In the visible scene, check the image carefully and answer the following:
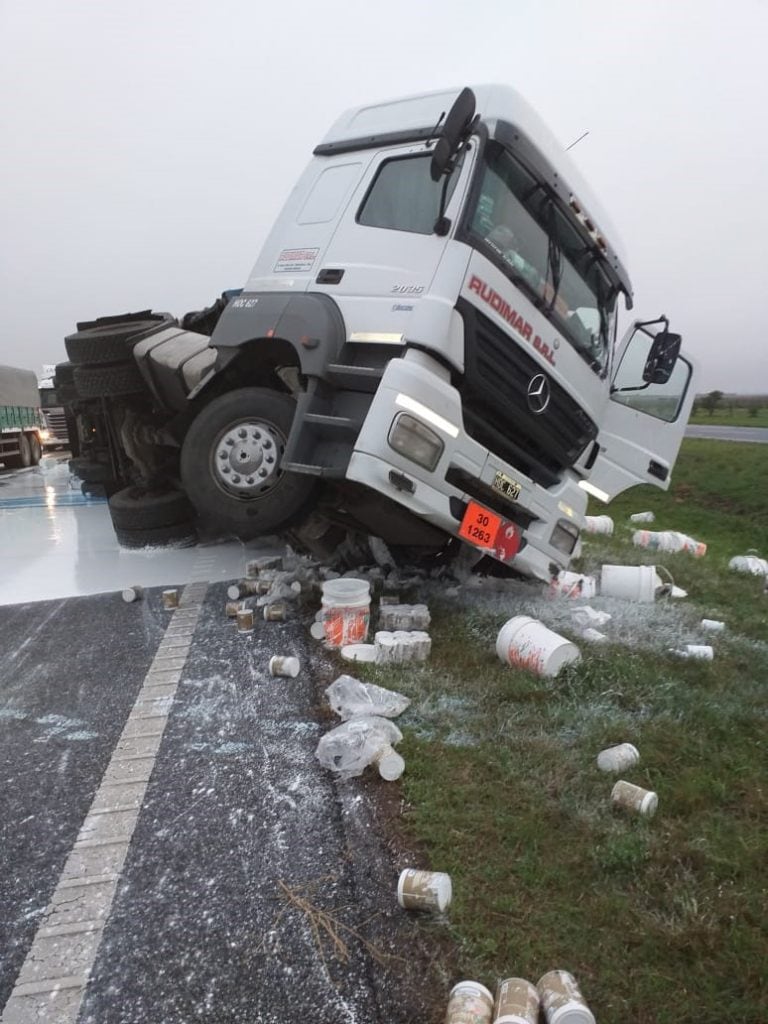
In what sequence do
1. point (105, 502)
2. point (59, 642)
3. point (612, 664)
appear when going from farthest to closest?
point (105, 502) < point (59, 642) < point (612, 664)

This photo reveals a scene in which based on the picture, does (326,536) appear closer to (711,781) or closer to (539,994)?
(711,781)

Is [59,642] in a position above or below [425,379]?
below

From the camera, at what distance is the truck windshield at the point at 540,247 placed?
12.5 ft

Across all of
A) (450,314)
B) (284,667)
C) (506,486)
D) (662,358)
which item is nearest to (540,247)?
(450,314)

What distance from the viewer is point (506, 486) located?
12.8 feet

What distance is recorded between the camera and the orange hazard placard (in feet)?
12.1

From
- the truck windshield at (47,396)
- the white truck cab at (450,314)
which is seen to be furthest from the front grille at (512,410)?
the truck windshield at (47,396)

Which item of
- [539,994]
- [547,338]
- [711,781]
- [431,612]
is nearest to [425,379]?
[547,338]

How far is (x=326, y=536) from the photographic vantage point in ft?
15.8

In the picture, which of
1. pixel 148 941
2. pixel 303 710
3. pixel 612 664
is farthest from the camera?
pixel 612 664

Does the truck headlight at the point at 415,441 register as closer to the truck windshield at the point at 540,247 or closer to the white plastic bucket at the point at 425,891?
the truck windshield at the point at 540,247

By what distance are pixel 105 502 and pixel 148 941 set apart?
311 inches

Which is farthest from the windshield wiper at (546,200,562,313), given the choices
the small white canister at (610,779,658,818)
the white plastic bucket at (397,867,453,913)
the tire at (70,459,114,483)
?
the tire at (70,459,114,483)

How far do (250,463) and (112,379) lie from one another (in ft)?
6.81
